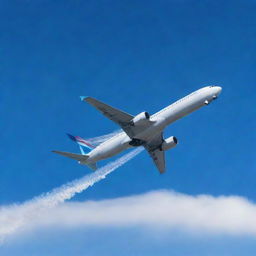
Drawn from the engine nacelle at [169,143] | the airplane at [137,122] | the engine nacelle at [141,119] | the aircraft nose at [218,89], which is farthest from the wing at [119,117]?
the aircraft nose at [218,89]

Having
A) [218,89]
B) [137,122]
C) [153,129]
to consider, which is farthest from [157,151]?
[218,89]

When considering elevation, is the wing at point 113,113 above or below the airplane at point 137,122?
above

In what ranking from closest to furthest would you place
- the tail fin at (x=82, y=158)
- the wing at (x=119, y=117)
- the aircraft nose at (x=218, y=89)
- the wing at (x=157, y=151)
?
the wing at (x=119, y=117) → the aircraft nose at (x=218, y=89) → the tail fin at (x=82, y=158) → the wing at (x=157, y=151)

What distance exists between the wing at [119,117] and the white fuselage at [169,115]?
1049 mm

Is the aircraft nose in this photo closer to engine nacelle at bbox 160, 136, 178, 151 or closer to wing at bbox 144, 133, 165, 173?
wing at bbox 144, 133, 165, 173

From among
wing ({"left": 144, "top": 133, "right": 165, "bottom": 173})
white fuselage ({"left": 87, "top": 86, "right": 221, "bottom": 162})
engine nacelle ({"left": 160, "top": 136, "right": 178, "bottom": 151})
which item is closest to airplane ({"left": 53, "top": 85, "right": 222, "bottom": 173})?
white fuselage ({"left": 87, "top": 86, "right": 221, "bottom": 162})

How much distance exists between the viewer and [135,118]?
90.6 m

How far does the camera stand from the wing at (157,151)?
102m

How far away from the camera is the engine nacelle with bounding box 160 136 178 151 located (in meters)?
102

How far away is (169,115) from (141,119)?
15.1 ft

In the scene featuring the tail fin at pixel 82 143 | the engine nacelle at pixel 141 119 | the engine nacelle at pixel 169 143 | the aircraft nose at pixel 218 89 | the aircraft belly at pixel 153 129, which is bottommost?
the aircraft belly at pixel 153 129

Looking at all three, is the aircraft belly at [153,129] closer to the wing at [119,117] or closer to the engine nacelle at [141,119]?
the wing at [119,117]

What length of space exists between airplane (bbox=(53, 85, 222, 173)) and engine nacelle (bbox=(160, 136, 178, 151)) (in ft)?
15.9

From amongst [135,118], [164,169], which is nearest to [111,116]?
[135,118]
